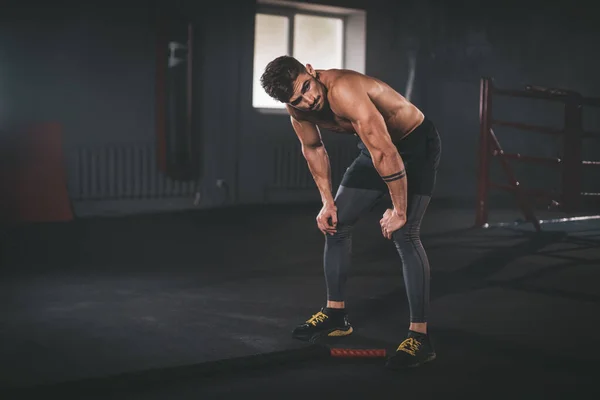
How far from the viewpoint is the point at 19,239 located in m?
7.30

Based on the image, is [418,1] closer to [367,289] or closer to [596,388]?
[367,289]

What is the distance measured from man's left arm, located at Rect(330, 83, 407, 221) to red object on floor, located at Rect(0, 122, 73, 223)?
5.97 m

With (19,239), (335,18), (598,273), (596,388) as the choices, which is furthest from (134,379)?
(335,18)

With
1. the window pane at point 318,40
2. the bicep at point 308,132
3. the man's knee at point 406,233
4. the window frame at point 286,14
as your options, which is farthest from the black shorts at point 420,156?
the window pane at point 318,40

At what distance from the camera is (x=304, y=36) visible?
37.1ft

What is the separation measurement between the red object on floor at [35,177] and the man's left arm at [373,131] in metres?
5.97

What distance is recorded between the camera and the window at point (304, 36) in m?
11.0

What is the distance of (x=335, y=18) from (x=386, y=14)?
0.74 m

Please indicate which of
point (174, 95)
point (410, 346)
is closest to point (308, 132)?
point (410, 346)

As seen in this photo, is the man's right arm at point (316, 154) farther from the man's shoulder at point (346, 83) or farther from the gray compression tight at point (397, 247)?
the man's shoulder at point (346, 83)

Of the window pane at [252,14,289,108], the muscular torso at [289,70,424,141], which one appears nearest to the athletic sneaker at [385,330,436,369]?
the muscular torso at [289,70,424,141]

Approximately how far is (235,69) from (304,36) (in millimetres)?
1362

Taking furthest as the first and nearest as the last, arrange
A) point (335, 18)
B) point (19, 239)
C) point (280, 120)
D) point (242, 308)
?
point (335, 18) < point (280, 120) < point (19, 239) < point (242, 308)

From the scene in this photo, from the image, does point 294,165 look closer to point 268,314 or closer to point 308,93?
point 268,314
